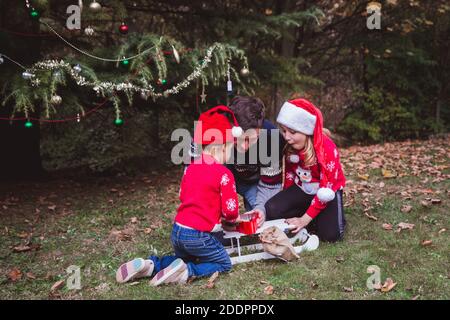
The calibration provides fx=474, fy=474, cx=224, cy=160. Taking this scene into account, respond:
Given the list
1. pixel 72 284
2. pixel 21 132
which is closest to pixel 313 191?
pixel 72 284

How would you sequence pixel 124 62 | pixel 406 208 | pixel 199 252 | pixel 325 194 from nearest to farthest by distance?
pixel 199 252
pixel 325 194
pixel 406 208
pixel 124 62

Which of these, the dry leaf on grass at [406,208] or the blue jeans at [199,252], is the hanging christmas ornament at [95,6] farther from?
the dry leaf on grass at [406,208]

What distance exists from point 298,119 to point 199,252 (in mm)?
1290

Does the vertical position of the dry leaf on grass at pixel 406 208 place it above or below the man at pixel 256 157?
below

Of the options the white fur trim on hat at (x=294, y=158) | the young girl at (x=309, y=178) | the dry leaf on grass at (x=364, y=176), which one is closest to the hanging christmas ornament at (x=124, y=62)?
the young girl at (x=309, y=178)

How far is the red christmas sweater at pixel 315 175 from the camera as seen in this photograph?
3844 mm

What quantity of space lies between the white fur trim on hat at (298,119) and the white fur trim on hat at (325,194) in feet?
1.53

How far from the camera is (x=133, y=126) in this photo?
28.7 ft

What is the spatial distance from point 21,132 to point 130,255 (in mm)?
3323

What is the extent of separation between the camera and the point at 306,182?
409cm

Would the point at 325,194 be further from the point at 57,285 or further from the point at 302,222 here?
the point at 57,285

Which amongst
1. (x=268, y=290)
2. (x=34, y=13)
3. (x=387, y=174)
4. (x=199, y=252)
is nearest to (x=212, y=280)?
(x=199, y=252)

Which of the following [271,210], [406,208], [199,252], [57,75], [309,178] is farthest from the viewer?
[406,208]

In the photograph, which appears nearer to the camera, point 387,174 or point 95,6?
point 95,6
